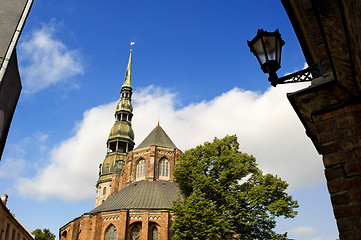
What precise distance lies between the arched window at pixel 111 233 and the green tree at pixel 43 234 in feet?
72.6

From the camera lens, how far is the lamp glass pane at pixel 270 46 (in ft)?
14.0

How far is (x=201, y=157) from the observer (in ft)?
72.0

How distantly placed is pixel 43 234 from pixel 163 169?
84.2 feet

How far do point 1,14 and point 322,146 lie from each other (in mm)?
5745

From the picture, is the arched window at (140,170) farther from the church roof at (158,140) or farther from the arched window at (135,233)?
the arched window at (135,233)

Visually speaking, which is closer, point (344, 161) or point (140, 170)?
point (344, 161)

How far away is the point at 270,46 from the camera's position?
14.1ft

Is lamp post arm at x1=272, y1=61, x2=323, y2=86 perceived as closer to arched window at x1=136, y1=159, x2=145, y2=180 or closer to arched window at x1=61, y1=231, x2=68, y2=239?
arched window at x1=136, y1=159, x2=145, y2=180

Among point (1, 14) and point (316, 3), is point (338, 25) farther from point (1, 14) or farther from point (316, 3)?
point (1, 14)

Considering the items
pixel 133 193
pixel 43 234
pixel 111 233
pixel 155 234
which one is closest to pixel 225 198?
pixel 155 234

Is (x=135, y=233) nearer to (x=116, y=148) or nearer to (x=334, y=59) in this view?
(x=116, y=148)

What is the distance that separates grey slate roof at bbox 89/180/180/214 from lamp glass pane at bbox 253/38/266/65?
2857cm

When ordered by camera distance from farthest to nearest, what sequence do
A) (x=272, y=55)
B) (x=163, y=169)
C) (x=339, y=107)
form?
(x=163, y=169) → (x=272, y=55) → (x=339, y=107)

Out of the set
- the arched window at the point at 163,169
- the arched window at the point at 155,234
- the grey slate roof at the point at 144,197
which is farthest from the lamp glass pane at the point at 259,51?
the arched window at the point at 163,169
